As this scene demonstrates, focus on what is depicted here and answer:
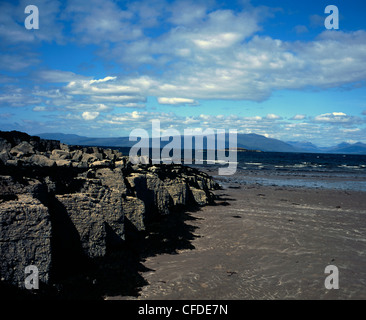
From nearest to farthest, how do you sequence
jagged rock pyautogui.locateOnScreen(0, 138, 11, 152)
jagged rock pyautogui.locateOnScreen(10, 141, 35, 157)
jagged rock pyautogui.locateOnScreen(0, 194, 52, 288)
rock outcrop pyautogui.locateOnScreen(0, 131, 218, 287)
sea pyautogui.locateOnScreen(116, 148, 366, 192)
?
jagged rock pyautogui.locateOnScreen(0, 194, 52, 288)
rock outcrop pyautogui.locateOnScreen(0, 131, 218, 287)
jagged rock pyautogui.locateOnScreen(10, 141, 35, 157)
jagged rock pyautogui.locateOnScreen(0, 138, 11, 152)
sea pyautogui.locateOnScreen(116, 148, 366, 192)

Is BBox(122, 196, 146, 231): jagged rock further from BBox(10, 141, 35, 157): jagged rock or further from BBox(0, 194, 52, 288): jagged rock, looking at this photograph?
BBox(10, 141, 35, 157): jagged rock

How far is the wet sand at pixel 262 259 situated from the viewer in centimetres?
693

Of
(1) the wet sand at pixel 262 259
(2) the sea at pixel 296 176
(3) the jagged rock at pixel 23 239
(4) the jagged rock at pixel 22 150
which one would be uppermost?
(4) the jagged rock at pixel 22 150

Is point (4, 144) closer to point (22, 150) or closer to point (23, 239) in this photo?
point (22, 150)

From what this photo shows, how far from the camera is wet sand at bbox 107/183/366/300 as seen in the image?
273 inches

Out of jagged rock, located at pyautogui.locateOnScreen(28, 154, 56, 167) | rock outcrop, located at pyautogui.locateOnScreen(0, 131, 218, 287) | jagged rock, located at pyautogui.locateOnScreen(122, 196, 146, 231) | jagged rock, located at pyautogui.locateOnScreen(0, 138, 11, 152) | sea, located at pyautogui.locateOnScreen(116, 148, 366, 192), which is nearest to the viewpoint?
rock outcrop, located at pyautogui.locateOnScreen(0, 131, 218, 287)

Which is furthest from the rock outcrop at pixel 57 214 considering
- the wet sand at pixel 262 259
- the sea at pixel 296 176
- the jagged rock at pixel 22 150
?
the sea at pixel 296 176

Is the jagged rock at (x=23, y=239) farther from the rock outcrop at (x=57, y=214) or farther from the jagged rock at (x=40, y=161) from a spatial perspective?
the jagged rock at (x=40, y=161)

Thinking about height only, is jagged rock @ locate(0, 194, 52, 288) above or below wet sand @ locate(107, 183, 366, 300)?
above

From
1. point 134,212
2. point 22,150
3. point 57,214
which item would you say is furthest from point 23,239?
point 22,150

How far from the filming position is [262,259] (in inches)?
352

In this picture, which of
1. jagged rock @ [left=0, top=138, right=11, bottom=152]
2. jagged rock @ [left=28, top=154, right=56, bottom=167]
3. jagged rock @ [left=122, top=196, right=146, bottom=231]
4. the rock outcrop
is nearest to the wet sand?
jagged rock @ [left=122, top=196, right=146, bottom=231]

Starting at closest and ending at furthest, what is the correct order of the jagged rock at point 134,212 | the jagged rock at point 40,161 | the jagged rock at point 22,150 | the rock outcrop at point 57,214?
the rock outcrop at point 57,214 → the jagged rock at point 134,212 → the jagged rock at point 40,161 → the jagged rock at point 22,150
